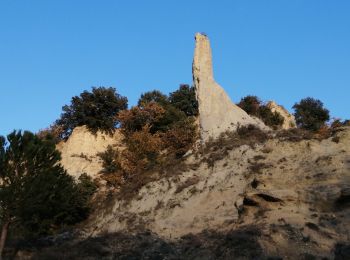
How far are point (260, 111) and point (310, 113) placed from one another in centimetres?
663

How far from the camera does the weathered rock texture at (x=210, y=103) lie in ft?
123

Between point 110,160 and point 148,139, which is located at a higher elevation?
point 148,139

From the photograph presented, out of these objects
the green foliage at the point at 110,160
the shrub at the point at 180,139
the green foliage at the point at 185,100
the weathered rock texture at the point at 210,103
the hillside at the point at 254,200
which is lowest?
the hillside at the point at 254,200

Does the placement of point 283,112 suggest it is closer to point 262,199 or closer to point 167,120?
point 167,120

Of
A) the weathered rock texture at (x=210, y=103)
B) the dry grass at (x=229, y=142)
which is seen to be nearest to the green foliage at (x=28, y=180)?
the dry grass at (x=229, y=142)

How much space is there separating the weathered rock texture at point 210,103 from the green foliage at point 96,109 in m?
9.25

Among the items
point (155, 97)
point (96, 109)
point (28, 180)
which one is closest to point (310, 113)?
point (155, 97)

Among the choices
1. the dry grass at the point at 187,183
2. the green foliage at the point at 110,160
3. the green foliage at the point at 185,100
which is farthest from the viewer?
the green foliage at the point at 185,100

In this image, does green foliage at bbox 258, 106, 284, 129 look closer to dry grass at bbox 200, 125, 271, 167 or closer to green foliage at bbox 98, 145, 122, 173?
dry grass at bbox 200, 125, 271, 167

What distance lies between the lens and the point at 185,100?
2029 inches

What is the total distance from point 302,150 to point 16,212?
16.7 meters

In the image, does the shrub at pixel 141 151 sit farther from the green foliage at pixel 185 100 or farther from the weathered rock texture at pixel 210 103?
the green foliage at pixel 185 100

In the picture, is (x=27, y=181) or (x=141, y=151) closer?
(x=27, y=181)

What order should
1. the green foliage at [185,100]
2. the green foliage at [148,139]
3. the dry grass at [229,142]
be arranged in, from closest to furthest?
the dry grass at [229,142], the green foliage at [148,139], the green foliage at [185,100]
